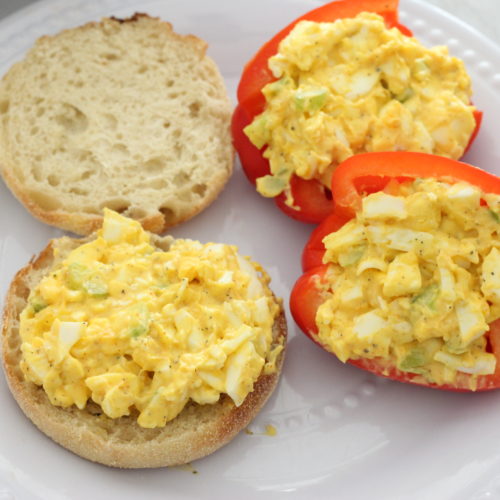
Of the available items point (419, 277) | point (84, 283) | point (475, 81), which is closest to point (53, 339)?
point (84, 283)

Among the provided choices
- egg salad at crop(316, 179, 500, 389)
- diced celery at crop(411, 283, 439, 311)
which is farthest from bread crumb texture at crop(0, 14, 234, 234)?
diced celery at crop(411, 283, 439, 311)

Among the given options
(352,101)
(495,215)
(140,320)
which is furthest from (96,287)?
(495,215)

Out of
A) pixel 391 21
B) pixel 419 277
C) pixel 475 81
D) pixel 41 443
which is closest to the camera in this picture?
pixel 419 277

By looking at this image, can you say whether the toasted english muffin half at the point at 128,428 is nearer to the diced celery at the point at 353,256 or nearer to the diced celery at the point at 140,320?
the diced celery at the point at 140,320

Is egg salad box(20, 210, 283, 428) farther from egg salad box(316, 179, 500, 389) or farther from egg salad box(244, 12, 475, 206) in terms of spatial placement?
egg salad box(244, 12, 475, 206)

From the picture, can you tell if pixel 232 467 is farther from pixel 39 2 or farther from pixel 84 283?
pixel 39 2

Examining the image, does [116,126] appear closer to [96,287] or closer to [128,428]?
[96,287]
